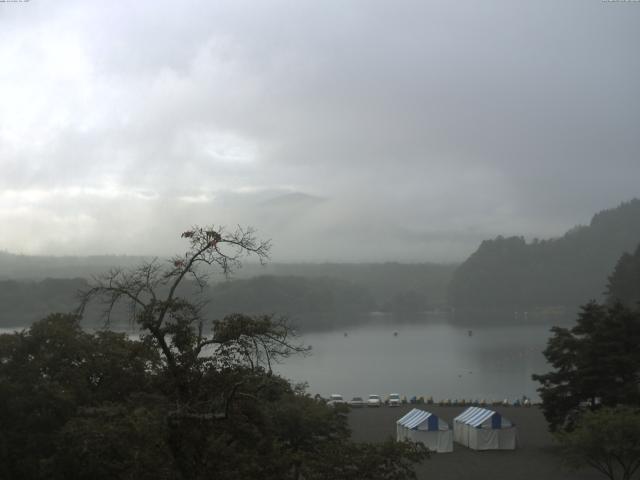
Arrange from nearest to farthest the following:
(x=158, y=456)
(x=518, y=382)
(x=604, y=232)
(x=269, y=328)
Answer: (x=158, y=456)
(x=269, y=328)
(x=518, y=382)
(x=604, y=232)

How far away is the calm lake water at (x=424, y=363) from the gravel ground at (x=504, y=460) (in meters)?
10.2

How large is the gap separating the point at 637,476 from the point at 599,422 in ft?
5.12

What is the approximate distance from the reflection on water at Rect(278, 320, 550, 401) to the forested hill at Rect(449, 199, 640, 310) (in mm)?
42374

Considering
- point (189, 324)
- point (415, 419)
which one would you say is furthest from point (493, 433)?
point (189, 324)

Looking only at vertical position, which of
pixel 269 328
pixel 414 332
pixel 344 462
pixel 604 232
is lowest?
pixel 414 332

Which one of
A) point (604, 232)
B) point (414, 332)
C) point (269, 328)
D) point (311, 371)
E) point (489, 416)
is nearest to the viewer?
point (269, 328)

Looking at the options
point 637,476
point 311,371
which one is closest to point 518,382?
point 311,371

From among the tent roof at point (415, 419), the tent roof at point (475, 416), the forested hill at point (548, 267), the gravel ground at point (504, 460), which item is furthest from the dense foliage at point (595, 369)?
the forested hill at point (548, 267)

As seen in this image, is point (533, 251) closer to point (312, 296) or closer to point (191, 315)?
point (312, 296)

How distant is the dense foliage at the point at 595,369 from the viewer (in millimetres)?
14109

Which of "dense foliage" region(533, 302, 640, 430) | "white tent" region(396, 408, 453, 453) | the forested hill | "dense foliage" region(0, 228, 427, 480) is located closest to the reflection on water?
"dense foliage" region(533, 302, 640, 430)

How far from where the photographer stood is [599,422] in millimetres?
11055

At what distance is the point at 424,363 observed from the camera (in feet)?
136

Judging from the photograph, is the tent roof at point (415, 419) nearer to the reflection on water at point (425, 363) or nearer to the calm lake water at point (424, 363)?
the calm lake water at point (424, 363)
